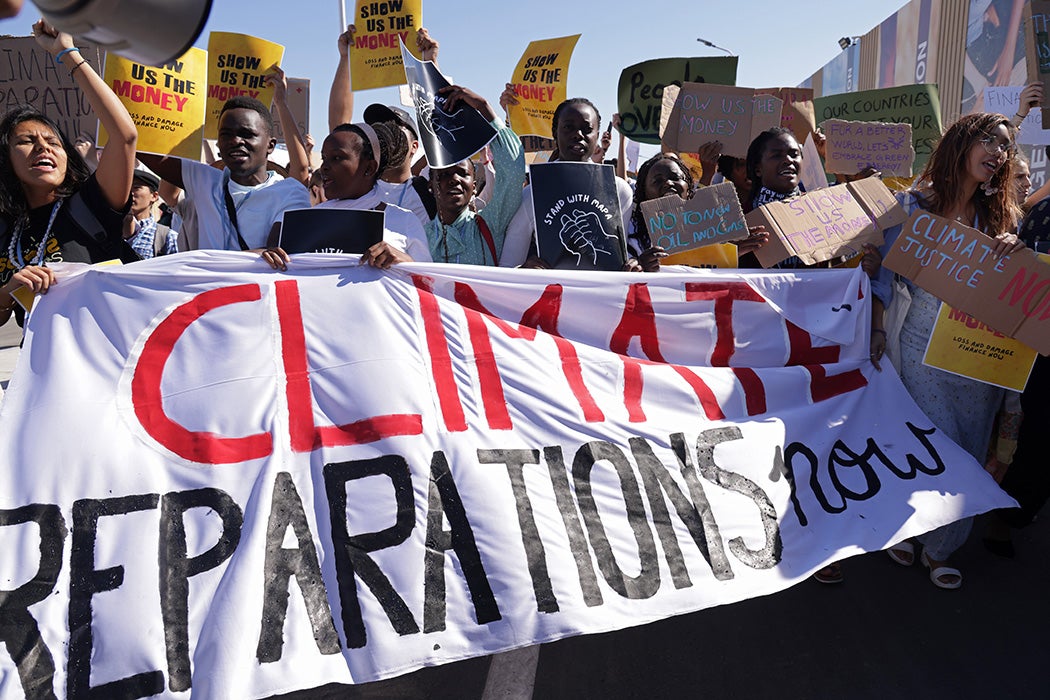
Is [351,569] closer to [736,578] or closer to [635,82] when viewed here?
[736,578]

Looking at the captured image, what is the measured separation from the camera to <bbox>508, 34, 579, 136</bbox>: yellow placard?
6.94 m

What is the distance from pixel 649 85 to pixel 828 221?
3.05m

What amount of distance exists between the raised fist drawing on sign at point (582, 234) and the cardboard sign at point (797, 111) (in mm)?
3418

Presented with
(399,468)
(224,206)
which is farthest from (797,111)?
(399,468)

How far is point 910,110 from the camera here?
6117 mm

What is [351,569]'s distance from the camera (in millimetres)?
2389

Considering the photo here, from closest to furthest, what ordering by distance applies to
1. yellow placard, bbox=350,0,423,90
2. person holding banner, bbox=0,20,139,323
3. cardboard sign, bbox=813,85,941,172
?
person holding banner, bbox=0,20,139,323, yellow placard, bbox=350,0,423,90, cardboard sign, bbox=813,85,941,172

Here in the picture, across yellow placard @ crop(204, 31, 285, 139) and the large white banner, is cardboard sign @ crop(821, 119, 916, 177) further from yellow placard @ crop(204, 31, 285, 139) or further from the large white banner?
yellow placard @ crop(204, 31, 285, 139)

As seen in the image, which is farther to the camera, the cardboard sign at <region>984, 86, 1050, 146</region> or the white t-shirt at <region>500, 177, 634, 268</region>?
the cardboard sign at <region>984, 86, 1050, 146</region>

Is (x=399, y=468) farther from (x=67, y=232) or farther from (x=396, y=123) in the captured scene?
(x=396, y=123)

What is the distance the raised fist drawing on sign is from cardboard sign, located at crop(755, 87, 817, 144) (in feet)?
11.2

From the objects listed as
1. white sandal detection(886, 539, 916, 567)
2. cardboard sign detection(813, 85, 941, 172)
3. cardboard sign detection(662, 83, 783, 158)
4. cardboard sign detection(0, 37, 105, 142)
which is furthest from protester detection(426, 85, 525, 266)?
cardboard sign detection(813, 85, 941, 172)

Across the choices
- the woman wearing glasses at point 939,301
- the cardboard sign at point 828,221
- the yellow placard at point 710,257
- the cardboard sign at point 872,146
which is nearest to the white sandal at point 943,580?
the woman wearing glasses at point 939,301

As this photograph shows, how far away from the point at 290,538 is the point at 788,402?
209 cm
